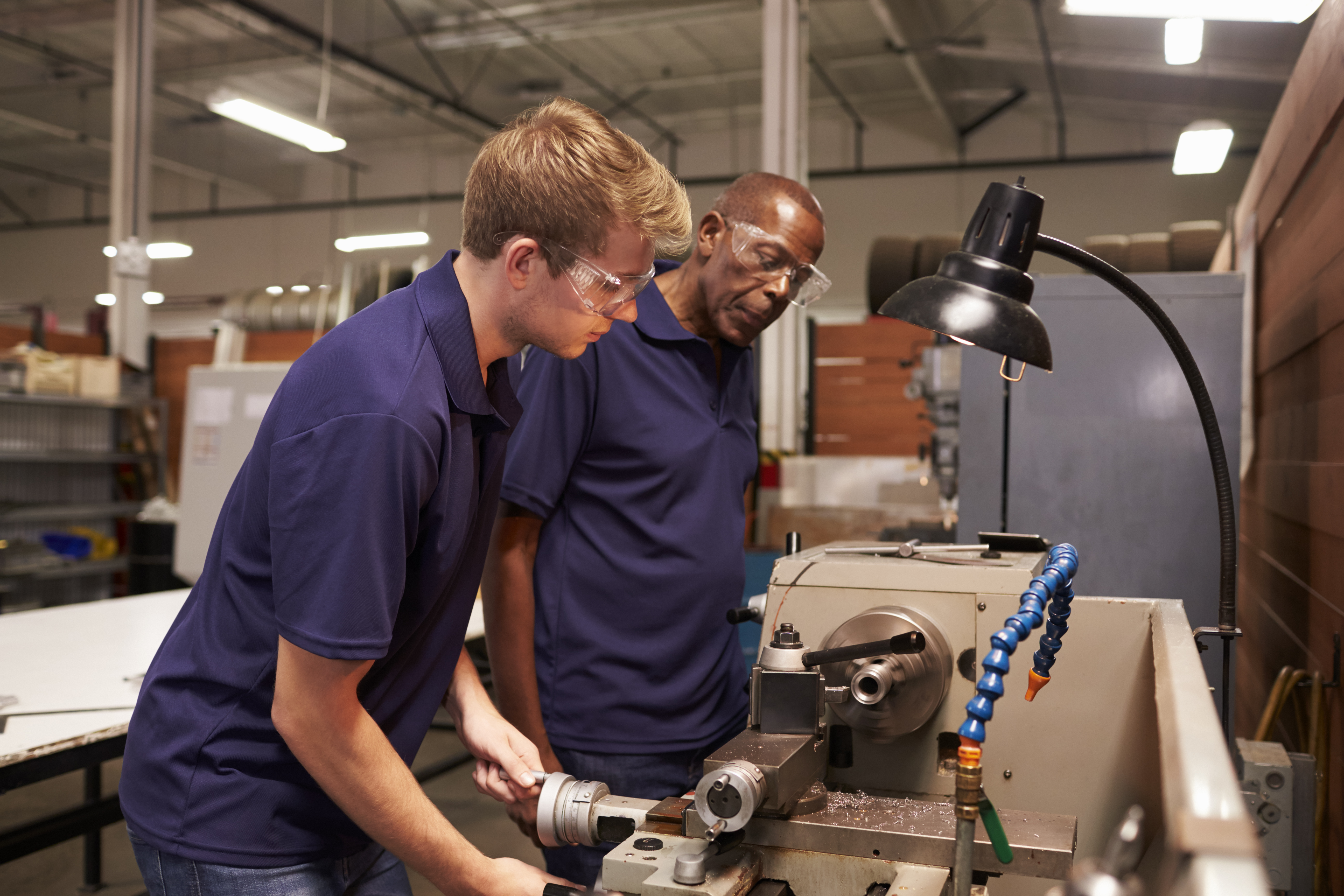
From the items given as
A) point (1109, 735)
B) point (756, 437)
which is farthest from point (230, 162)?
point (1109, 735)

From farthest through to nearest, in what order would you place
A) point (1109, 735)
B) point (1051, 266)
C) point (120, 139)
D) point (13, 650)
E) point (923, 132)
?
point (923, 132) < point (1051, 266) < point (120, 139) < point (13, 650) < point (1109, 735)

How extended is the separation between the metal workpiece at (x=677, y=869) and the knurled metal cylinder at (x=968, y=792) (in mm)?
216

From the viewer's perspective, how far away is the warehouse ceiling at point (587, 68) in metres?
6.46

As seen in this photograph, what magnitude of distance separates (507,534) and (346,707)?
528 millimetres

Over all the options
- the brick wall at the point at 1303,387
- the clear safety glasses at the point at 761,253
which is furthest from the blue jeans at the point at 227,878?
the brick wall at the point at 1303,387

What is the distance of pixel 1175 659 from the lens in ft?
2.54

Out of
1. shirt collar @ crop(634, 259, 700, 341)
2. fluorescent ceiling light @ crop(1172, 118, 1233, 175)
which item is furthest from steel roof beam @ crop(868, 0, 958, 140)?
shirt collar @ crop(634, 259, 700, 341)

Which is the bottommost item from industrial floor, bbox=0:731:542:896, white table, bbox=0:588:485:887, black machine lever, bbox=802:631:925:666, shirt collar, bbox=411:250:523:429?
industrial floor, bbox=0:731:542:896

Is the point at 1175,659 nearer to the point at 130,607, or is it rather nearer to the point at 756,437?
the point at 756,437

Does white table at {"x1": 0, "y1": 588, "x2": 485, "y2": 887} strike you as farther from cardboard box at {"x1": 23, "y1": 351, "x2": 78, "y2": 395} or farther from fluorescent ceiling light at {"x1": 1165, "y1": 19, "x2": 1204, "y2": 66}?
cardboard box at {"x1": 23, "y1": 351, "x2": 78, "y2": 395}

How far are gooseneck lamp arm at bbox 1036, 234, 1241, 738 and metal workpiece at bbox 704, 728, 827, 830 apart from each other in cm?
54

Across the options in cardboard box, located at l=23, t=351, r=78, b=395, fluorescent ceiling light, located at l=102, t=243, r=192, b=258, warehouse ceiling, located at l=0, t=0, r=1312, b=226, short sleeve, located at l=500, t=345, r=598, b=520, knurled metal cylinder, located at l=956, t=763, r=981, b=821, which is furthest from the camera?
fluorescent ceiling light, located at l=102, t=243, r=192, b=258

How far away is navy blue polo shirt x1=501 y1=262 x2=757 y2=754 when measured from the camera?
1.30m

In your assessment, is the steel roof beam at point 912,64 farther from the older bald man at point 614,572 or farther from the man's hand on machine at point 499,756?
the man's hand on machine at point 499,756
